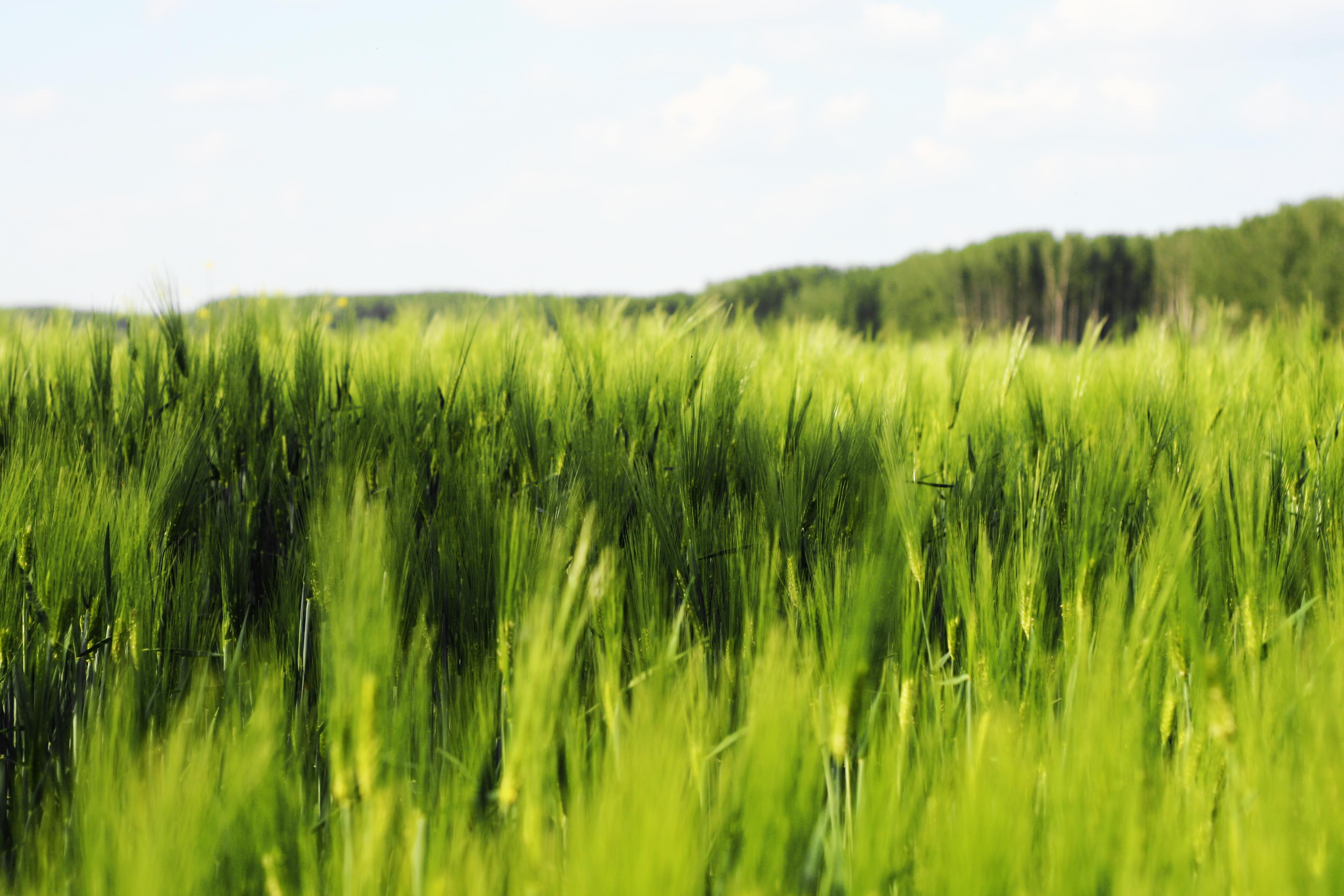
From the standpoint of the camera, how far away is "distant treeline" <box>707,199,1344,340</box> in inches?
758

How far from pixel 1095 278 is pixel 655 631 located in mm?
34087

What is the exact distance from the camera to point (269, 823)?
1.87 feet

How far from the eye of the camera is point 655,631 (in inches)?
32.3

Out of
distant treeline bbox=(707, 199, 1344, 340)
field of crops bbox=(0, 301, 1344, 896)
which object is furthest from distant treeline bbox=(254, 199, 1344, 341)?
field of crops bbox=(0, 301, 1344, 896)

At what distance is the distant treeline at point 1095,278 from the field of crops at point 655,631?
60.4 feet

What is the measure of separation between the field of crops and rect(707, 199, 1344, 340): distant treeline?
18405 millimetres

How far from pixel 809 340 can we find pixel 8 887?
2.01 metres

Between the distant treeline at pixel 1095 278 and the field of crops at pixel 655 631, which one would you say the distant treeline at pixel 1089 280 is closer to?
the distant treeline at pixel 1095 278

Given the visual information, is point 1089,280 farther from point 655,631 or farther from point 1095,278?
point 655,631

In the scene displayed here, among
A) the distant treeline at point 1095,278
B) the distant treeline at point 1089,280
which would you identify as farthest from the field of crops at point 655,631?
the distant treeline at point 1095,278

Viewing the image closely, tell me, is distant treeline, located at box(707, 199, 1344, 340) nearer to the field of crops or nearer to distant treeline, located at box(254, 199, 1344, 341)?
distant treeline, located at box(254, 199, 1344, 341)

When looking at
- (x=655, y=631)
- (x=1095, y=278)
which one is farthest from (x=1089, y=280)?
(x=655, y=631)

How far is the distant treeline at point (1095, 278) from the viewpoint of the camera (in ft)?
63.2

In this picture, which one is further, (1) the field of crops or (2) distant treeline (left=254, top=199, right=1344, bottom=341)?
(2) distant treeline (left=254, top=199, right=1344, bottom=341)
